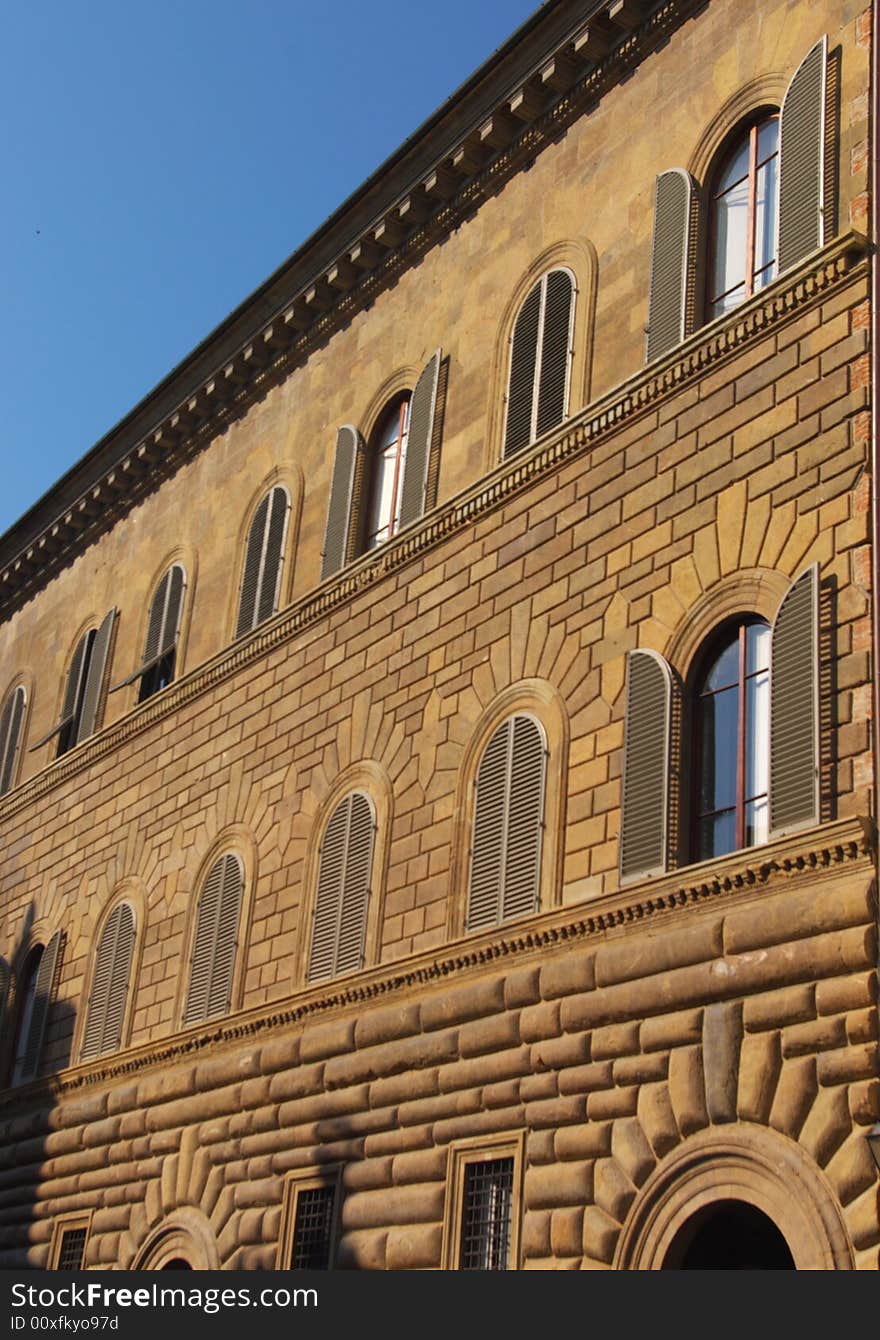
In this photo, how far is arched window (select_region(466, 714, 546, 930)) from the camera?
13.3 metres

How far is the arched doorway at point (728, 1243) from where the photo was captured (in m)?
10.9

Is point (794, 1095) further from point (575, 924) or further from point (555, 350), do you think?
point (555, 350)

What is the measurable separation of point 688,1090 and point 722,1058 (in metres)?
0.33

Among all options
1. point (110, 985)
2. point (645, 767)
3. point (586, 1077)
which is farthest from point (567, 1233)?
point (110, 985)

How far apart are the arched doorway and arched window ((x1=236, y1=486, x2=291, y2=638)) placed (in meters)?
9.06

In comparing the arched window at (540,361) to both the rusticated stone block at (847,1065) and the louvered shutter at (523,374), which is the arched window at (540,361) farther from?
the rusticated stone block at (847,1065)

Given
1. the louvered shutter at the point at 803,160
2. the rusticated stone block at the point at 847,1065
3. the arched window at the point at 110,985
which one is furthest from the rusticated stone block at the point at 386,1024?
the louvered shutter at the point at 803,160

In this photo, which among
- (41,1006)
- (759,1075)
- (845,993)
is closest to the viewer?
(845,993)

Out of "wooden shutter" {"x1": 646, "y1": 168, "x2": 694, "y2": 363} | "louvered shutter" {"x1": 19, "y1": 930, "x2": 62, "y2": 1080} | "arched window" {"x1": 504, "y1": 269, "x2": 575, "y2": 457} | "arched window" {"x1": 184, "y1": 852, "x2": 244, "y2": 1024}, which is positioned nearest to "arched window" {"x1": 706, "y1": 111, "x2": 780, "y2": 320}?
"wooden shutter" {"x1": 646, "y1": 168, "x2": 694, "y2": 363}

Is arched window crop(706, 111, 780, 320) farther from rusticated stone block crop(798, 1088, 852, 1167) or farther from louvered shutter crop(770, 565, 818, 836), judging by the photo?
rusticated stone block crop(798, 1088, 852, 1167)

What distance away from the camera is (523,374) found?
15641 mm

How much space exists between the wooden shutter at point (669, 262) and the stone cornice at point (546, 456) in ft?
1.11

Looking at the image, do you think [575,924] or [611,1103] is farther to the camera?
[575,924]

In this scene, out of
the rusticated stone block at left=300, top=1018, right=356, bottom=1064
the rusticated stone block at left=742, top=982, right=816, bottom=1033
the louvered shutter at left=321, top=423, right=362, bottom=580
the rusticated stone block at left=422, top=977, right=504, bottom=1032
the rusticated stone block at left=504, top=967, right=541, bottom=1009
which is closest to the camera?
the rusticated stone block at left=742, top=982, right=816, bottom=1033
